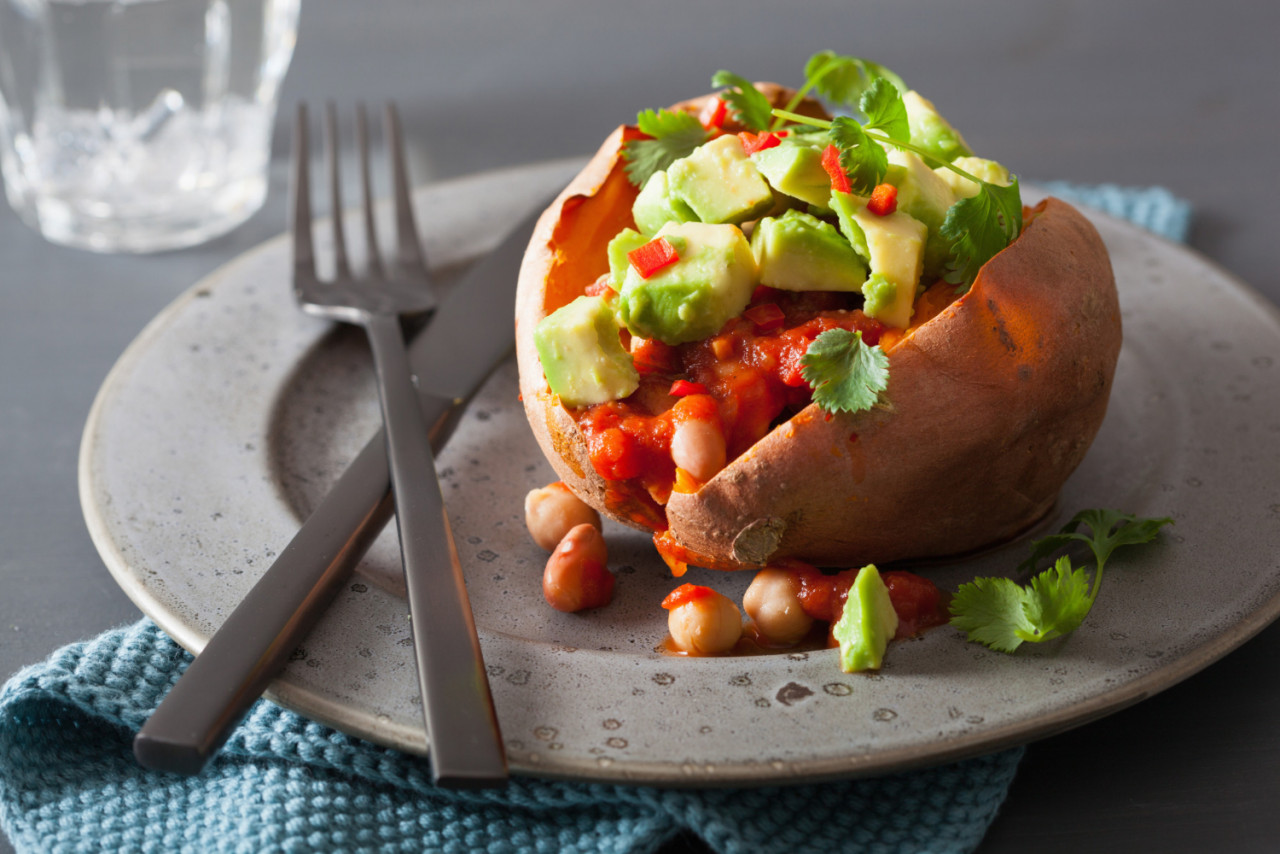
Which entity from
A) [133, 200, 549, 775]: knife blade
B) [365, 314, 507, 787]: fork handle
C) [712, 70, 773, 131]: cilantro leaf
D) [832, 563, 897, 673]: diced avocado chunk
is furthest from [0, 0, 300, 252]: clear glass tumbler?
[832, 563, 897, 673]: diced avocado chunk

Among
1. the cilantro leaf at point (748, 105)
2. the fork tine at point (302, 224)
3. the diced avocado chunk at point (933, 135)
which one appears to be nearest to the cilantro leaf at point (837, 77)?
the cilantro leaf at point (748, 105)

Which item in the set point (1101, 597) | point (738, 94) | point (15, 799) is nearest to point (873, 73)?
point (738, 94)

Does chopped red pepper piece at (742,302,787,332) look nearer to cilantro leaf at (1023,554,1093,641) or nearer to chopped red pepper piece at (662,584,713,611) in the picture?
chopped red pepper piece at (662,584,713,611)

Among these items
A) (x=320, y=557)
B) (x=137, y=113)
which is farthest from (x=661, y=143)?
(x=137, y=113)

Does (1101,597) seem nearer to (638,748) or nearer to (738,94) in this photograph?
(638,748)

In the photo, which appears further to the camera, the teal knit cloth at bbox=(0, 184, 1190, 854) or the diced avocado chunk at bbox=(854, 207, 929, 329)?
the diced avocado chunk at bbox=(854, 207, 929, 329)

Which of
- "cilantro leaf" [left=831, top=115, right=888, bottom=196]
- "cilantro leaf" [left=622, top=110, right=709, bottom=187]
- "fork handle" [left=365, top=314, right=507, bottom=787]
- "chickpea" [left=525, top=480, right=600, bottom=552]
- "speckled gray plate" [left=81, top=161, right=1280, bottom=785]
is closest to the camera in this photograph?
"fork handle" [left=365, top=314, right=507, bottom=787]

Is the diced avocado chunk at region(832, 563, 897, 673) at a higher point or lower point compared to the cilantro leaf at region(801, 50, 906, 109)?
lower
